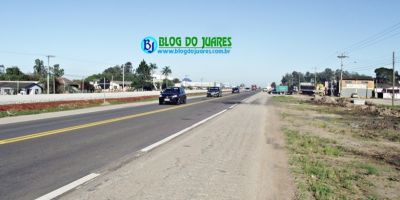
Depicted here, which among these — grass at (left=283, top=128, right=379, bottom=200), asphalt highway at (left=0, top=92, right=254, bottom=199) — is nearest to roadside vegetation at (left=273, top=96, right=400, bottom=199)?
grass at (left=283, top=128, right=379, bottom=200)

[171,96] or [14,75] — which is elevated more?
[14,75]

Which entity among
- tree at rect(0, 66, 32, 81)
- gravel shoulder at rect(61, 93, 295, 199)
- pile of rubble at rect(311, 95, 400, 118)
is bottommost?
pile of rubble at rect(311, 95, 400, 118)

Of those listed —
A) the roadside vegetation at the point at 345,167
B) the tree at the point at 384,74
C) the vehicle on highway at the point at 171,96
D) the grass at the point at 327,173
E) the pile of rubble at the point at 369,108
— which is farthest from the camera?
the tree at the point at 384,74

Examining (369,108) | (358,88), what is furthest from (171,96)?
(358,88)

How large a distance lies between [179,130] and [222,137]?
2340mm

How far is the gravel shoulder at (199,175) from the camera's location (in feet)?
→ 20.9

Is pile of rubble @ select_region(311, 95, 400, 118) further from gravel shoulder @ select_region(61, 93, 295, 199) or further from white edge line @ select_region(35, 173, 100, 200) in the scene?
white edge line @ select_region(35, 173, 100, 200)

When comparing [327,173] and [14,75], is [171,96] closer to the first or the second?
[327,173]

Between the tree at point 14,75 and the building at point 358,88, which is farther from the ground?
the tree at point 14,75

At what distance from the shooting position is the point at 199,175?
7.71 m

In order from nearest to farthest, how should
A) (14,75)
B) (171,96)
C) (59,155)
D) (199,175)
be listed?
(199,175), (59,155), (171,96), (14,75)

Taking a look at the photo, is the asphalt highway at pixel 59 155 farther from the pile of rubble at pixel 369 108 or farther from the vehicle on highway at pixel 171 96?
the pile of rubble at pixel 369 108

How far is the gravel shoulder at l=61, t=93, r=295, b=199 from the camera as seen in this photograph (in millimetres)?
6367

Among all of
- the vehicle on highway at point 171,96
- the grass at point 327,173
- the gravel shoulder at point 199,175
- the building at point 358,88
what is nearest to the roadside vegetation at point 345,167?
the grass at point 327,173
